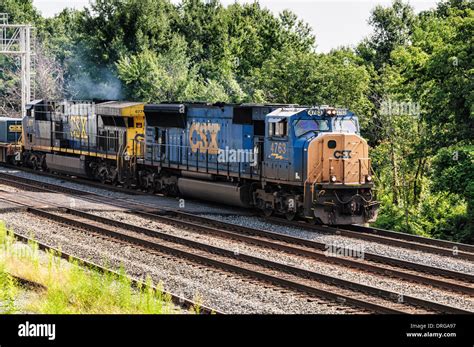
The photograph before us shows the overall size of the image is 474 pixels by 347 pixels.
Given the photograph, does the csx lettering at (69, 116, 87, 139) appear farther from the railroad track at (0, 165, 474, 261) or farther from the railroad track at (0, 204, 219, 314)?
the railroad track at (0, 204, 219, 314)

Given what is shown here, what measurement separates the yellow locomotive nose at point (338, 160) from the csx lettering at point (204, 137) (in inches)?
183

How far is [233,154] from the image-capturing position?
23469 mm

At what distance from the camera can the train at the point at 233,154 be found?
67.4 feet

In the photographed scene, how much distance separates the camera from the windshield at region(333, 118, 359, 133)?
Result: 69.9 ft

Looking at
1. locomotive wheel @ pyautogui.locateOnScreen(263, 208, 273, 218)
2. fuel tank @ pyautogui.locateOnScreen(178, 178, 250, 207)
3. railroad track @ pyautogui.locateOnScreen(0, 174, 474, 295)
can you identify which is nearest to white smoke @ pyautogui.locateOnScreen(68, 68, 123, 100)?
fuel tank @ pyautogui.locateOnScreen(178, 178, 250, 207)

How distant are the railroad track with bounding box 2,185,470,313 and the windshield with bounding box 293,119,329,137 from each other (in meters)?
4.69

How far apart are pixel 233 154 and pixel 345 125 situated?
3.76 m

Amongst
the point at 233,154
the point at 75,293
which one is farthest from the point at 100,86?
the point at 75,293

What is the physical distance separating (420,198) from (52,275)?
21.3 metres

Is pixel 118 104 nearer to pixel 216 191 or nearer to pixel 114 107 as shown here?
pixel 114 107

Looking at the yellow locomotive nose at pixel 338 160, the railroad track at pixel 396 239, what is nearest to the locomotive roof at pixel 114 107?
the railroad track at pixel 396 239

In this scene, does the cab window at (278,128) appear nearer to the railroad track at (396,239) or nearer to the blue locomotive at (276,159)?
the blue locomotive at (276,159)

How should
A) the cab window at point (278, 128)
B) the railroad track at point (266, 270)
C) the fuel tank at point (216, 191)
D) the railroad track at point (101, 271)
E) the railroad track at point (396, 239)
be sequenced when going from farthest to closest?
the fuel tank at point (216, 191) → the cab window at point (278, 128) → the railroad track at point (396, 239) → the railroad track at point (266, 270) → the railroad track at point (101, 271)
